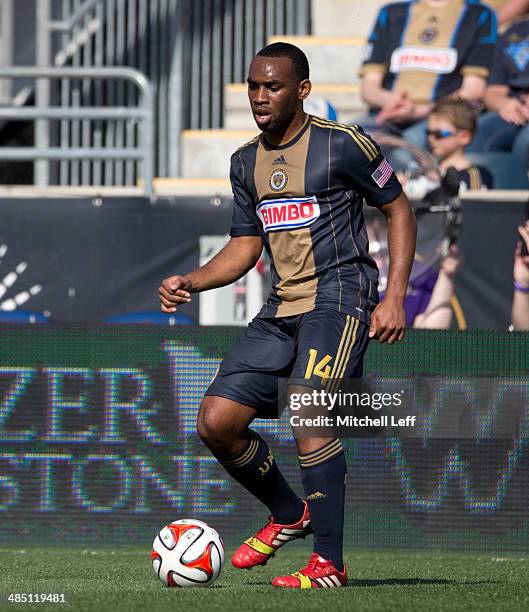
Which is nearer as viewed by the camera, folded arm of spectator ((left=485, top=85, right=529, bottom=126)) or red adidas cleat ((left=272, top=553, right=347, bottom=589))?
red adidas cleat ((left=272, top=553, right=347, bottom=589))

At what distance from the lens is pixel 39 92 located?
13320 millimetres

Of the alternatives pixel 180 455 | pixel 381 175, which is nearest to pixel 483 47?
pixel 180 455

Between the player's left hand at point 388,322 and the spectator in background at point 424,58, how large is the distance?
619cm

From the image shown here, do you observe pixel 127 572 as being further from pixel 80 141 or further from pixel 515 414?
pixel 80 141

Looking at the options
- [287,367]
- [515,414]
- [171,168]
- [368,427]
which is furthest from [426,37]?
[287,367]

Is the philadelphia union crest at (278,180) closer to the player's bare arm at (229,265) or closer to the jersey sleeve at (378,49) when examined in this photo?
the player's bare arm at (229,265)

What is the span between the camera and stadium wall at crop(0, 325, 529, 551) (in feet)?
26.4

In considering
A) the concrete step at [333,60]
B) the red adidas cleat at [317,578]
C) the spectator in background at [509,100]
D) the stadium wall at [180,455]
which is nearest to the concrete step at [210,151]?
the concrete step at [333,60]

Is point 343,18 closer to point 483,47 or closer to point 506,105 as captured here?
point 483,47

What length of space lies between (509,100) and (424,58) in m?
0.79

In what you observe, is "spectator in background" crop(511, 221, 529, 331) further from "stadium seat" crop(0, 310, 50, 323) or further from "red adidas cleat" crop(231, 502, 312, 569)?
"red adidas cleat" crop(231, 502, 312, 569)

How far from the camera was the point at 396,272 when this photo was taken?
5.73 meters

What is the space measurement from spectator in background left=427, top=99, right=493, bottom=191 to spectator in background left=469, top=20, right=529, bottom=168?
233 millimetres

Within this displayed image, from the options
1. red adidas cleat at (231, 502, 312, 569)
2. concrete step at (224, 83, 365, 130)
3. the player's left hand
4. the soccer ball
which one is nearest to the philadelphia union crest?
the player's left hand
